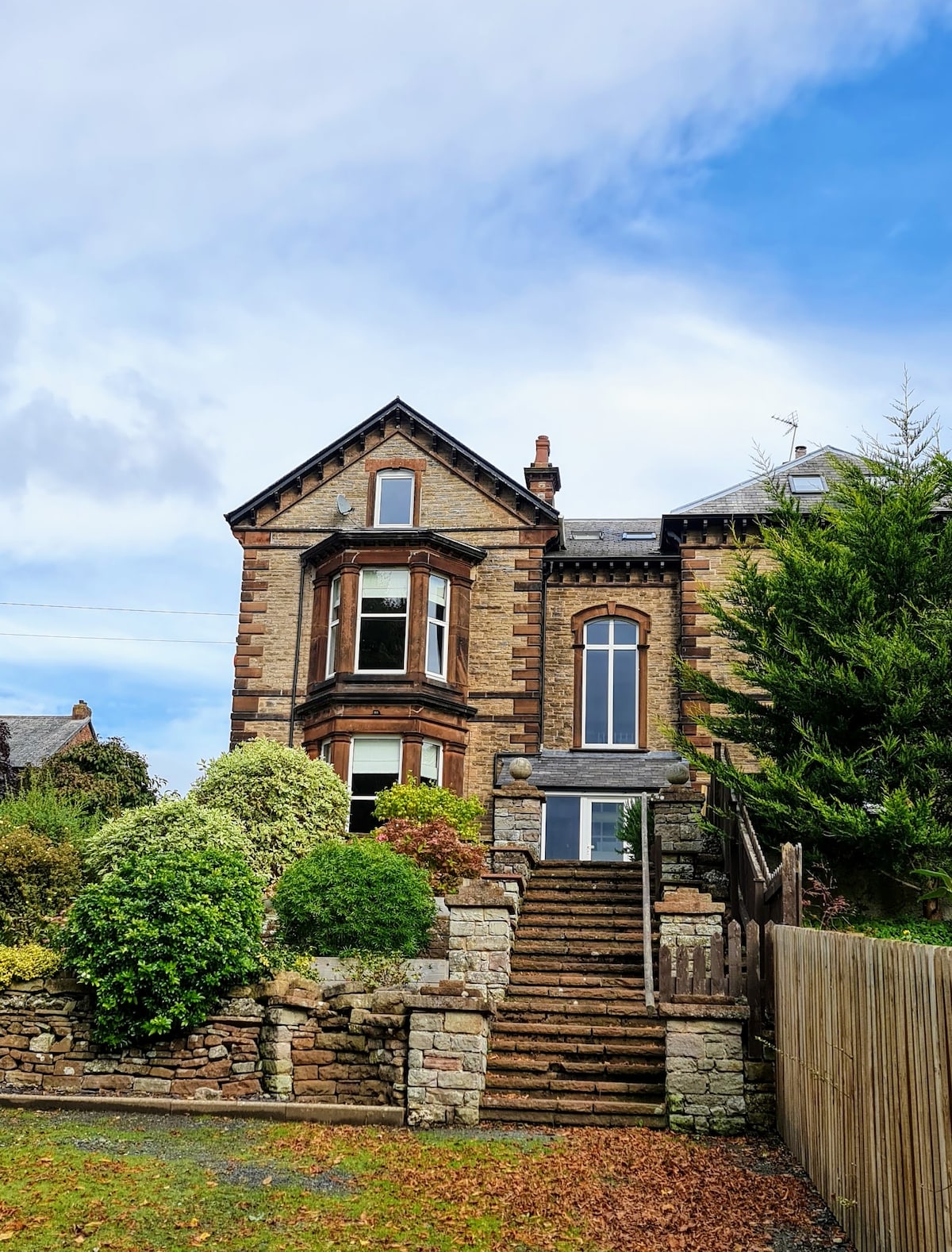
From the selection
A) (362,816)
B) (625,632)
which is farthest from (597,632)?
(362,816)

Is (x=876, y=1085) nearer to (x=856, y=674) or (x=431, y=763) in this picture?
(x=856, y=674)

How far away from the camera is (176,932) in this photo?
1225 cm

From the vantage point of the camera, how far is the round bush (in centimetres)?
1449

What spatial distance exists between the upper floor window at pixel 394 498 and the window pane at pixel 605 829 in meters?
7.18

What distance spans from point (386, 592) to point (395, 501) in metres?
2.49

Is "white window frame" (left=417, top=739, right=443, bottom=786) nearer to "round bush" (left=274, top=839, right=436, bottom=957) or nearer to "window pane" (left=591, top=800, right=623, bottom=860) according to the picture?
"window pane" (left=591, top=800, right=623, bottom=860)

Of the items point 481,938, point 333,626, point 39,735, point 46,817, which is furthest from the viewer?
point 39,735

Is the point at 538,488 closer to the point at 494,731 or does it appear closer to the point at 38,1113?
the point at 494,731

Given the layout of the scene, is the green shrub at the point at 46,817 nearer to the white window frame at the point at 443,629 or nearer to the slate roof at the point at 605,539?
the white window frame at the point at 443,629

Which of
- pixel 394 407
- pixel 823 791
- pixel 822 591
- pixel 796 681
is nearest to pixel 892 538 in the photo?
pixel 822 591

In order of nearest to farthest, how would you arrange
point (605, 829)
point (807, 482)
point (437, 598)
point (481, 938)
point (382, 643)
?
point (481, 938) → point (605, 829) → point (382, 643) → point (437, 598) → point (807, 482)

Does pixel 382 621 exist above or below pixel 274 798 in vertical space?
above

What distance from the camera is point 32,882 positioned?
15188mm

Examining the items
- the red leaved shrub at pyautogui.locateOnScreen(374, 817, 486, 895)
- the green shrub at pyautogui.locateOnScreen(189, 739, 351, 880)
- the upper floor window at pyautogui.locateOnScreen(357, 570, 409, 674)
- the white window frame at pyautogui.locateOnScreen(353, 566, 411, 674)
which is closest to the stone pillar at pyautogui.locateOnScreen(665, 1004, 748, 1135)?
the red leaved shrub at pyautogui.locateOnScreen(374, 817, 486, 895)
